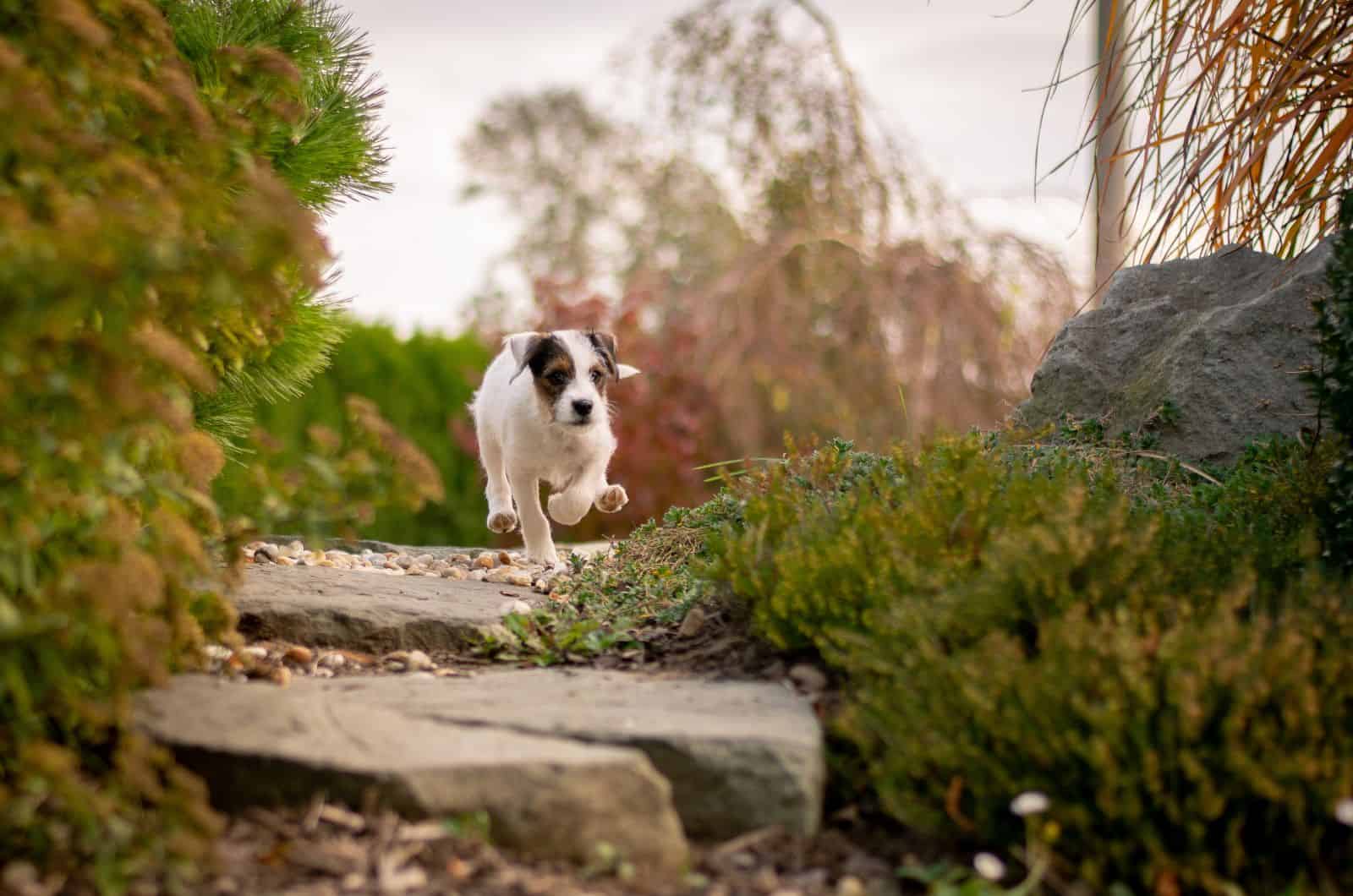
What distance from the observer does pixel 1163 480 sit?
4777mm

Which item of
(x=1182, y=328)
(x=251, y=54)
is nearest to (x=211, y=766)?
(x=251, y=54)

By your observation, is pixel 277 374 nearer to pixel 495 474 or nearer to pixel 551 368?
pixel 551 368

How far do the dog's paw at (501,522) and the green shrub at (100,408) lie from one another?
3.02 m

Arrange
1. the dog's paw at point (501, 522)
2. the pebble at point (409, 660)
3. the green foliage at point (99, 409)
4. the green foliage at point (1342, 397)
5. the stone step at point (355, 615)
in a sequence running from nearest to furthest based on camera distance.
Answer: the green foliage at point (99, 409), the green foliage at point (1342, 397), the pebble at point (409, 660), the stone step at point (355, 615), the dog's paw at point (501, 522)

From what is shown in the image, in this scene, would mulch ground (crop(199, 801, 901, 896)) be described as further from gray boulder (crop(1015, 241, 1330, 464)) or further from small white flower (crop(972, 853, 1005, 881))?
gray boulder (crop(1015, 241, 1330, 464))

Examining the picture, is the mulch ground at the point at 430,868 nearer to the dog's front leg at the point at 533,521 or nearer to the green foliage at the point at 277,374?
the green foliage at the point at 277,374

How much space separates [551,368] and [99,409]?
3.40m

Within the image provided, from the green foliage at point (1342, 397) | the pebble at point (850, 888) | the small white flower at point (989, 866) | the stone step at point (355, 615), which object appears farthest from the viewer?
the stone step at point (355, 615)

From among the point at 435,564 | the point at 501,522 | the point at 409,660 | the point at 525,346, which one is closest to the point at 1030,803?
the point at 409,660

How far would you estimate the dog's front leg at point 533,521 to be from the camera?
5.79 meters

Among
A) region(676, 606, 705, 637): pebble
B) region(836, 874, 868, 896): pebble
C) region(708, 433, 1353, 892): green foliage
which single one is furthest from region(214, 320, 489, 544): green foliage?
region(836, 874, 868, 896): pebble

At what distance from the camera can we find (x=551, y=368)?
545 centimetres

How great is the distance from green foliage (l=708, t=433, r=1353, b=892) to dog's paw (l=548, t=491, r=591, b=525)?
190 centimetres

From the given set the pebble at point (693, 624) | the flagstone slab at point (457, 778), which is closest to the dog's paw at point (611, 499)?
the pebble at point (693, 624)
